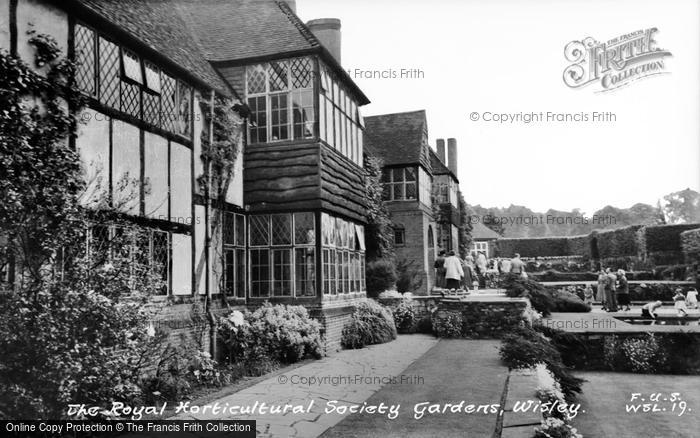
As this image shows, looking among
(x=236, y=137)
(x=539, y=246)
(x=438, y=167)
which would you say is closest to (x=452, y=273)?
(x=236, y=137)

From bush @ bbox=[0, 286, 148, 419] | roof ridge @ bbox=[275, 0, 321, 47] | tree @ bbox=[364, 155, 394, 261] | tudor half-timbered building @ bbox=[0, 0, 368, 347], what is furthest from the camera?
tree @ bbox=[364, 155, 394, 261]

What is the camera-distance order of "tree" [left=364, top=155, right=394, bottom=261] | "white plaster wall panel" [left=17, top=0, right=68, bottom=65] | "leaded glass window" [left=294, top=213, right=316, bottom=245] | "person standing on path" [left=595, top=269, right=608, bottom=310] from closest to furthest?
"white plaster wall panel" [left=17, top=0, right=68, bottom=65]
"leaded glass window" [left=294, top=213, right=316, bottom=245]
"tree" [left=364, top=155, right=394, bottom=261]
"person standing on path" [left=595, top=269, right=608, bottom=310]

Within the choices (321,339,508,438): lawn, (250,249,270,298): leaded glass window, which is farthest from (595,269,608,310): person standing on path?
(250,249,270,298): leaded glass window

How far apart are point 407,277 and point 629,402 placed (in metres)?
15.6

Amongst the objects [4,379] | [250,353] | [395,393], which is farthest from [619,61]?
[4,379]

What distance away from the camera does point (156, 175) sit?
34.4 feet

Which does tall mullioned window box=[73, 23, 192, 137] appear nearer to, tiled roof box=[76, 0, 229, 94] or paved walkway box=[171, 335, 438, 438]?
tiled roof box=[76, 0, 229, 94]

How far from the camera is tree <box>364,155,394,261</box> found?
23092mm

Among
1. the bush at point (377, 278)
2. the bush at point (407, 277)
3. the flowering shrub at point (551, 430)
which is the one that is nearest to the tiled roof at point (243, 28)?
the bush at point (377, 278)

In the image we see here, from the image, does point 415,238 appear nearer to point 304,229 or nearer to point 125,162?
point 304,229

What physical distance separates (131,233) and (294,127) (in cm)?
698

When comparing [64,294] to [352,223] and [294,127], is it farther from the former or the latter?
[352,223]

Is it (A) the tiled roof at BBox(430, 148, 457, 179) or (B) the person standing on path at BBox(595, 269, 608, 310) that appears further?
(A) the tiled roof at BBox(430, 148, 457, 179)

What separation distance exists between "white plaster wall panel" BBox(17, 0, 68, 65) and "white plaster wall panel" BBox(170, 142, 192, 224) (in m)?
3.01
